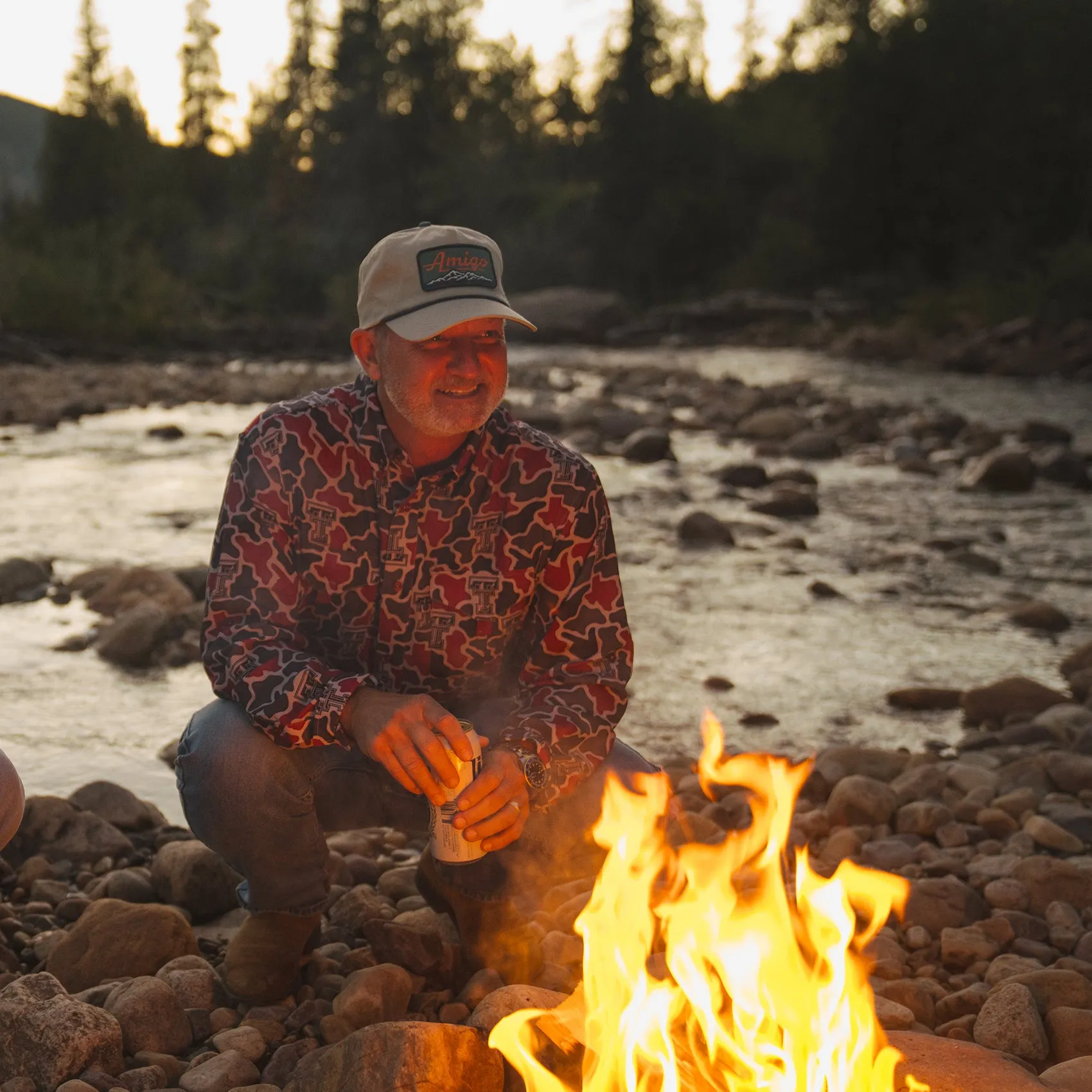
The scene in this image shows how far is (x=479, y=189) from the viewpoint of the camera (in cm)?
4362

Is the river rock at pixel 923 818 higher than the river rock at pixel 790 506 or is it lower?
lower

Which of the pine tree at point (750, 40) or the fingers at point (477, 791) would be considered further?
the pine tree at point (750, 40)

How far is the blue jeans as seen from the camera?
8.64 feet

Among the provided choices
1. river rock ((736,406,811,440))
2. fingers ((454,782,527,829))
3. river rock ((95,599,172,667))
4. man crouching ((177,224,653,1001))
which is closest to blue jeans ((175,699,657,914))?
man crouching ((177,224,653,1001))

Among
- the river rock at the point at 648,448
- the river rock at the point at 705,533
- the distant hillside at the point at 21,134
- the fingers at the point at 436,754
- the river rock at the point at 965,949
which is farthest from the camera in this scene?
the distant hillside at the point at 21,134

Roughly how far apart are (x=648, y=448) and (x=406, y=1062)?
9418 mm

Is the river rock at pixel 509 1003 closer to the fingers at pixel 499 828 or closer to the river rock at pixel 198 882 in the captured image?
the fingers at pixel 499 828

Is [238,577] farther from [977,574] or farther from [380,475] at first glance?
[977,574]

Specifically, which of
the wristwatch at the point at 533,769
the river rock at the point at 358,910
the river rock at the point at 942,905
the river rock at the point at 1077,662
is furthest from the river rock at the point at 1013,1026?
the river rock at the point at 1077,662

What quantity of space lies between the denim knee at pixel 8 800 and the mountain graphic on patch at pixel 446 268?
1.26 meters

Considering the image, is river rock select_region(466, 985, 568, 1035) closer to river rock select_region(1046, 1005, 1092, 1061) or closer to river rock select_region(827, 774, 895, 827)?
river rock select_region(1046, 1005, 1092, 1061)

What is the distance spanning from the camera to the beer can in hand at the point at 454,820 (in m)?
2.38

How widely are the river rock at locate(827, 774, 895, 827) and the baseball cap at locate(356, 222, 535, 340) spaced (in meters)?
1.75

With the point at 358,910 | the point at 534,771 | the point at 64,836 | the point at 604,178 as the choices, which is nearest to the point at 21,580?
the point at 64,836
